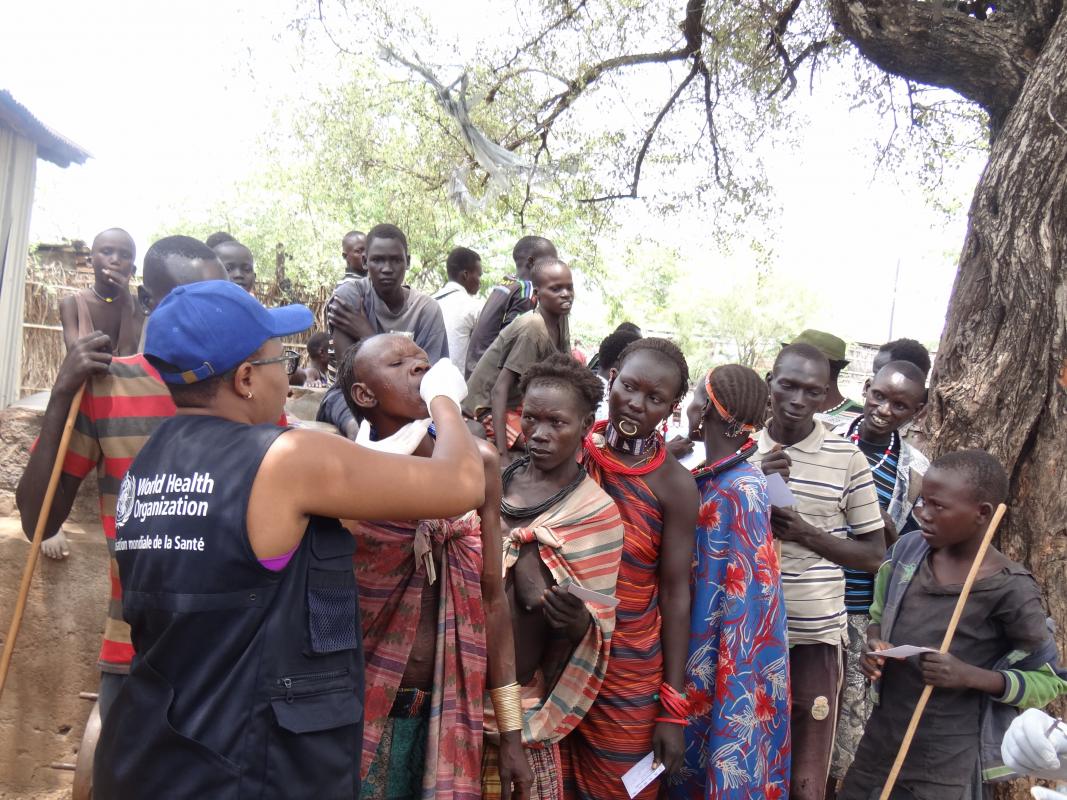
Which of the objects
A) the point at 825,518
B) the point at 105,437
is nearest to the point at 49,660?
the point at 105,437

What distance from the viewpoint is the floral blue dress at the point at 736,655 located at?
2865 mm

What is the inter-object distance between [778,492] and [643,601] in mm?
692

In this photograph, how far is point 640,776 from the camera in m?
2.77

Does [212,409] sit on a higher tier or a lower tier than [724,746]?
higher

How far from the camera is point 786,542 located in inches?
134

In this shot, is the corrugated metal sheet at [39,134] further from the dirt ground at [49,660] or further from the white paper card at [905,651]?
the white paper card at [905,651]

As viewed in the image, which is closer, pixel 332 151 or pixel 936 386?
pixel 936 386

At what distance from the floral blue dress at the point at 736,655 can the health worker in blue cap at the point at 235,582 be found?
140 cm

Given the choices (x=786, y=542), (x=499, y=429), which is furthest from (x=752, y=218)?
(x=786, y=542)

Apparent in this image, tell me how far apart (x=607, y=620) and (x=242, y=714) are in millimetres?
1305

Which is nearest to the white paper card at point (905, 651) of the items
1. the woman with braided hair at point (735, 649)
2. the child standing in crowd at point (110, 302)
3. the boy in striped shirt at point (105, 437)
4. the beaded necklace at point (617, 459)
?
the woman with braided hair at point (735, 649)

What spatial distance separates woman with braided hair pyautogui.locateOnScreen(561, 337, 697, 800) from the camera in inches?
111

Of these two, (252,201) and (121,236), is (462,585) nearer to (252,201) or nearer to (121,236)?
(121,236)

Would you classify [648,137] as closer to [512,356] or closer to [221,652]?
[512,356]
